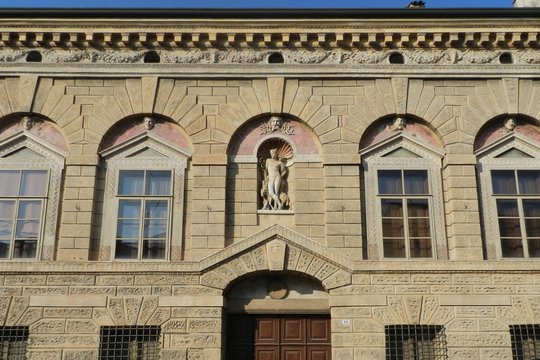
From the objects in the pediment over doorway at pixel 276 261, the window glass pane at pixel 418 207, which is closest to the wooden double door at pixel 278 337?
the pediment over doorway at pixel 276 261

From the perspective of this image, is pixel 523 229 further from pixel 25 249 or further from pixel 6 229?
pixel 6 229

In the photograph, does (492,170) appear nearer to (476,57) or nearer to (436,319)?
(476,57)

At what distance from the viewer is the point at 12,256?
13.9 m

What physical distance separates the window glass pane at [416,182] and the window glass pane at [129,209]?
6.43 metres

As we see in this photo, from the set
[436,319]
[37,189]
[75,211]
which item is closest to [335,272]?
[436,319]

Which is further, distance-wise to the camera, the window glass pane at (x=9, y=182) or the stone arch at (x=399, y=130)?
the stone arch at (x=399, y=130)

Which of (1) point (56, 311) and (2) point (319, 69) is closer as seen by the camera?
(1) point (56, 311)

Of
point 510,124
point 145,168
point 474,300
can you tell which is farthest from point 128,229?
point 510,124

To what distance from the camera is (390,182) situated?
14.6 metres

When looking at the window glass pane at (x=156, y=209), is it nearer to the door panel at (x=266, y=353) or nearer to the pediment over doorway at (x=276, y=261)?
the pediment over doorway at (x=276, y=261)

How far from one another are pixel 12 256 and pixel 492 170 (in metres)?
11.5

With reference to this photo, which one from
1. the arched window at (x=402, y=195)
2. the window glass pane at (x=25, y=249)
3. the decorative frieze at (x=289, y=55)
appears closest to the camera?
the window glass pane at (x=25, y=249)

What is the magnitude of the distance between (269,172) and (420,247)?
13.1 feet

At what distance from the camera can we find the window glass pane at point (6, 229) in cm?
1405
